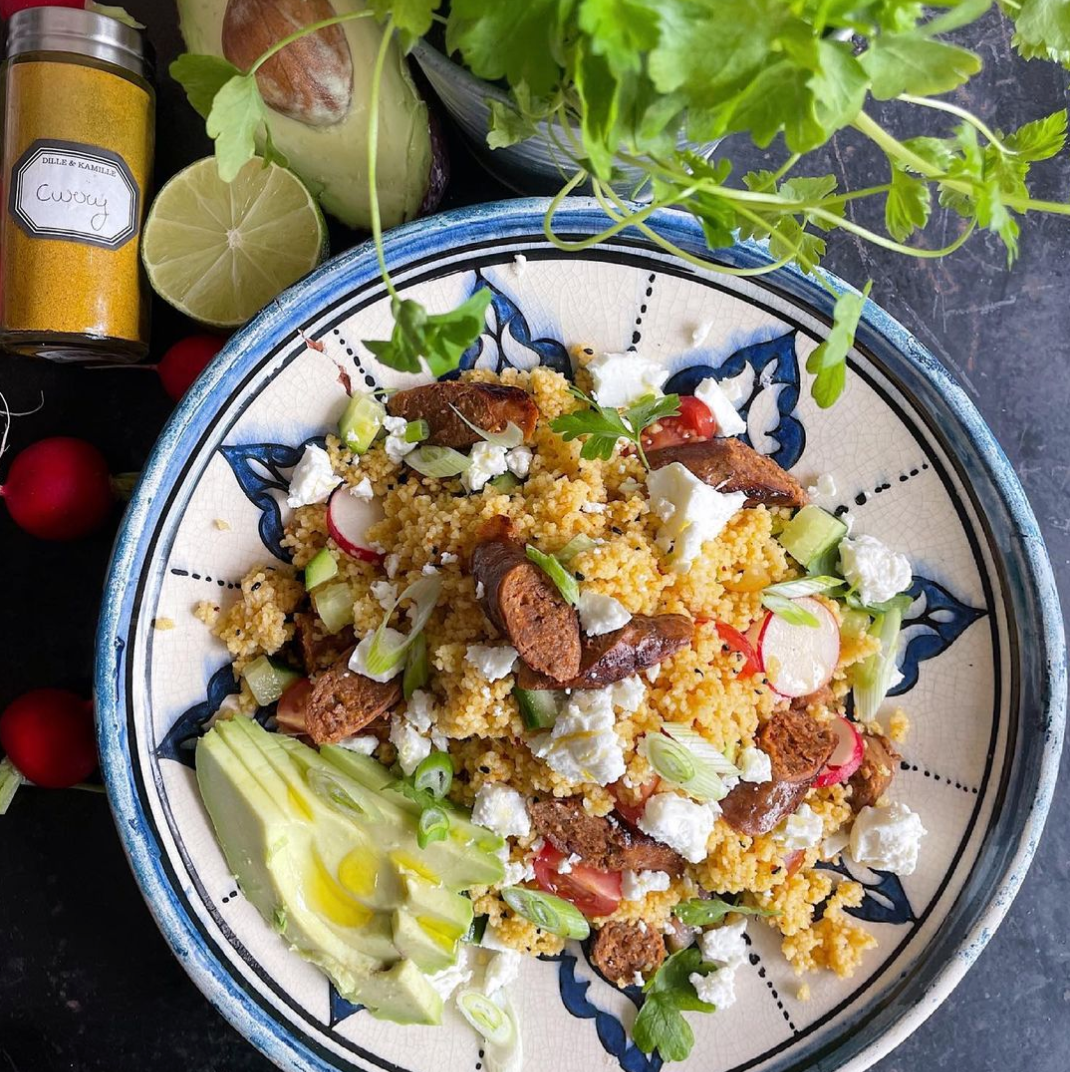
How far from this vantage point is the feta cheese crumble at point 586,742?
1457 millimetres

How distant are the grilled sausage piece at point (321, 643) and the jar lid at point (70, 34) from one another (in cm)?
102

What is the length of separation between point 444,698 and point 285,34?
1056mm

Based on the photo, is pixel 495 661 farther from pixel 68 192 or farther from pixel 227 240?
pixel 68 192

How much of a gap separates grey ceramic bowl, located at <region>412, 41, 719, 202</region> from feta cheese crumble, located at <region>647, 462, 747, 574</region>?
0.44 meters

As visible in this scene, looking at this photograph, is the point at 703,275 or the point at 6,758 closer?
the point at 703,275

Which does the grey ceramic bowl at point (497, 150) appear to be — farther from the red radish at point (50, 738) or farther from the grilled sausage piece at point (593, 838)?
the red radish at point (50, 738)

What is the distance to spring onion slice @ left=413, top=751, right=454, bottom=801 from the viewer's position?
157cm

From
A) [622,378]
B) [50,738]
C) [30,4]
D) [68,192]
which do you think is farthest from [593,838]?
[30,4]

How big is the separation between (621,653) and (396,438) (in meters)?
0.53

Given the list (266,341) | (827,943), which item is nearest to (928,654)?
(827,943)

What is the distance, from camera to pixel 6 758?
1.88m

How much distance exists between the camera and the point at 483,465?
161cm

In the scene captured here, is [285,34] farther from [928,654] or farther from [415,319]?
[928,654]

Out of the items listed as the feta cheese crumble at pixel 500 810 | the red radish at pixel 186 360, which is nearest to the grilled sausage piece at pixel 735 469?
the feta cheese crumble at pixel 500 810
